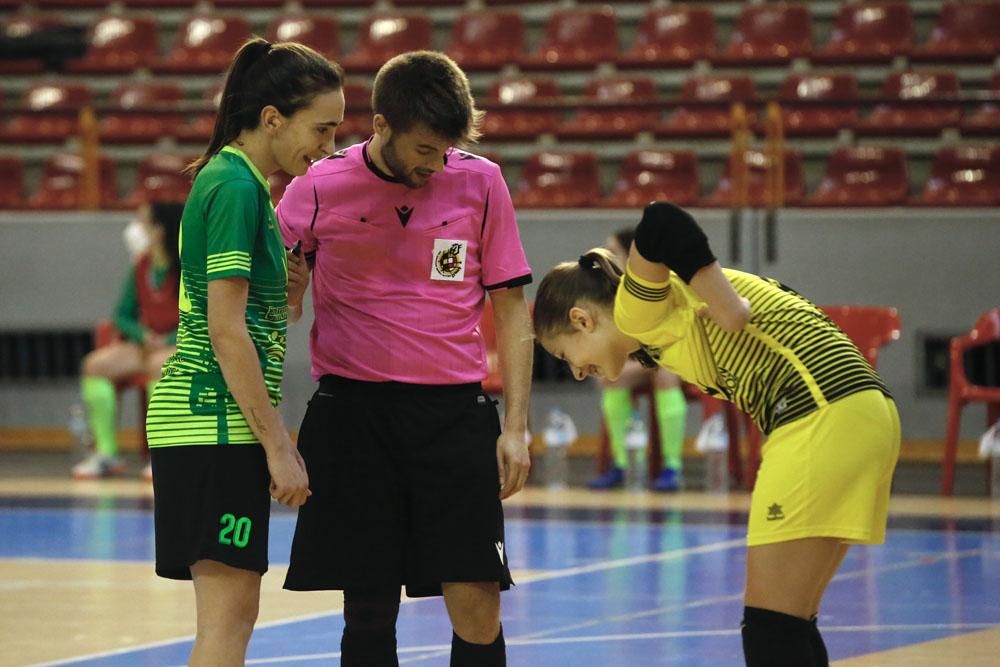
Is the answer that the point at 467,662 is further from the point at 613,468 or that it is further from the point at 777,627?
the point at 613,468

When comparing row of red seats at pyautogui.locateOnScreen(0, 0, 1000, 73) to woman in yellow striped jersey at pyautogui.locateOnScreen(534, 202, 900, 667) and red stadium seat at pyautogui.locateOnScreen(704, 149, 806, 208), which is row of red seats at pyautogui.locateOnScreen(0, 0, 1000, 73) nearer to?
red stadium seat at pyautogui.locateOnScreen(704, 149, 806, 208)

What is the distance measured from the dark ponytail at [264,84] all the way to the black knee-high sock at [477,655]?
1183mm

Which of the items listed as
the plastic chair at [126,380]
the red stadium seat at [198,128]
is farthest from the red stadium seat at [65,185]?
the plastic chair at [126,380]

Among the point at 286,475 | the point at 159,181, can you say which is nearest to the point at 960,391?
the point at 159,181

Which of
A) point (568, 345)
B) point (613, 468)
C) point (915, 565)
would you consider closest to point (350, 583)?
point (568, 345)

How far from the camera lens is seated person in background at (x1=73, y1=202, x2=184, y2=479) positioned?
35.3 feet

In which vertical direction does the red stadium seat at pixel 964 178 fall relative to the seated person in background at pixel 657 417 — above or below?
above

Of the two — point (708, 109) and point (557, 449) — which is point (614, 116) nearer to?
point (708, 109)

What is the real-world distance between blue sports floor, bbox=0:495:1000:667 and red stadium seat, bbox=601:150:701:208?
11.9ft

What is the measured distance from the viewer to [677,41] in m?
13.6

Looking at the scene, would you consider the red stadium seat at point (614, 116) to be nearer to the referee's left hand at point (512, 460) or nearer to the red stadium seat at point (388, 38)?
the red stadium seat at point (388, 38)

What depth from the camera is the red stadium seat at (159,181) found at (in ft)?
43.8

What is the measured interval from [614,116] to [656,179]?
3.21ft

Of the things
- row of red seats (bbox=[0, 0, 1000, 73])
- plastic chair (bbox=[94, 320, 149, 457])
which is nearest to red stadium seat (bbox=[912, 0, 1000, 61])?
row of red seats (bbox=[0, 0, 1000, 73])
